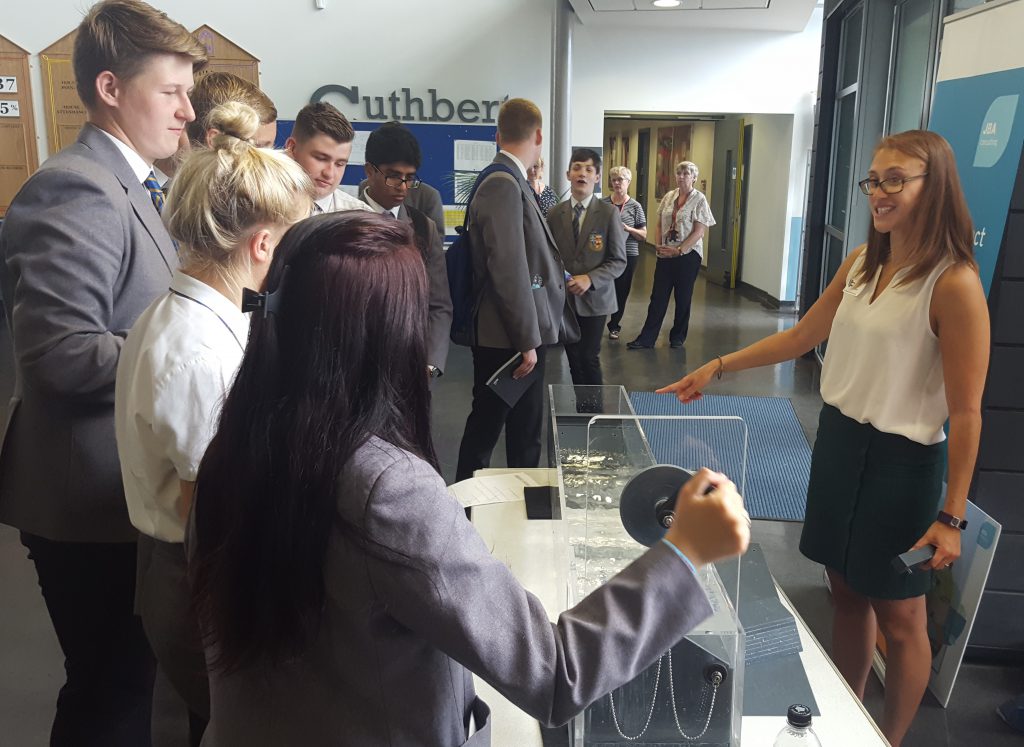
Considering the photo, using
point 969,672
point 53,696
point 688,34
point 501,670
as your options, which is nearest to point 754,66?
point 688,34

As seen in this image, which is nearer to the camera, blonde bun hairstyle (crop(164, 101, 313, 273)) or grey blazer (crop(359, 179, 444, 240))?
blonde bun hairstyle (crop(164, 101, 313, 273))

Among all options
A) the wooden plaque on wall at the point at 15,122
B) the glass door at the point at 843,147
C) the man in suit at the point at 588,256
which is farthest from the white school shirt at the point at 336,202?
the wooden plaque on wall at the point at 15,122

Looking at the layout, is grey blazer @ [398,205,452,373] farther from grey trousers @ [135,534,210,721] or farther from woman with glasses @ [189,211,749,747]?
woman with glasses @ [189,211,749,747]

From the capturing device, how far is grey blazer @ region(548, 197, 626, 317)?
4699 mm

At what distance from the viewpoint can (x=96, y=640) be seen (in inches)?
64.2

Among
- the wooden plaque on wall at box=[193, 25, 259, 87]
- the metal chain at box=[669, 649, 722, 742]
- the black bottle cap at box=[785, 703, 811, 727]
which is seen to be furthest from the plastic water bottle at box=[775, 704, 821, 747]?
the wooden plaque on wall at box=[193, 25, 259, 87]

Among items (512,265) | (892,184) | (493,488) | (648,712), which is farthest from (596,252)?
(648,712)

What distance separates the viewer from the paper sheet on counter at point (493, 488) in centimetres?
222

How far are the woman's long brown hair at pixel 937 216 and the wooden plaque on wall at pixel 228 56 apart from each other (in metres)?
6.84

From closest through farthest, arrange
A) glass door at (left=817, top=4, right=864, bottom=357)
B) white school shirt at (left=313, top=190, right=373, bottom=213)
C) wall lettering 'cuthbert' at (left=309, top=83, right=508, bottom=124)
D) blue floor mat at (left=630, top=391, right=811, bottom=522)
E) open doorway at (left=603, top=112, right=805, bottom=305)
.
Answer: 1. blue floor mat at (left=630, top=391, right=811, bottom=522)
2. white school shirt at (left=313, top=190, right=373, bottom=213)
3. glass door at (left=817, top=4, right=864, bottom=357)
4. wall lettering 'cuthbert' at (left=309, top=83, right=508, bottom=124)
5. open doorway at (left=603, top=112, right=805, bottom=305)

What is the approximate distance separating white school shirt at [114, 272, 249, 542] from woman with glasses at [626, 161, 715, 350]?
6.06 meters

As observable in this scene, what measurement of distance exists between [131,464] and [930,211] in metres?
1.70

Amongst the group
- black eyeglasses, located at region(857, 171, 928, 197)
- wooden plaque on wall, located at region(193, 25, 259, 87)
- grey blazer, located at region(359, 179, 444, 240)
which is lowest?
grey blazer, located at region(359, 179, 444, 240)

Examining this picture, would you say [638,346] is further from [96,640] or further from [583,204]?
[96,640]
